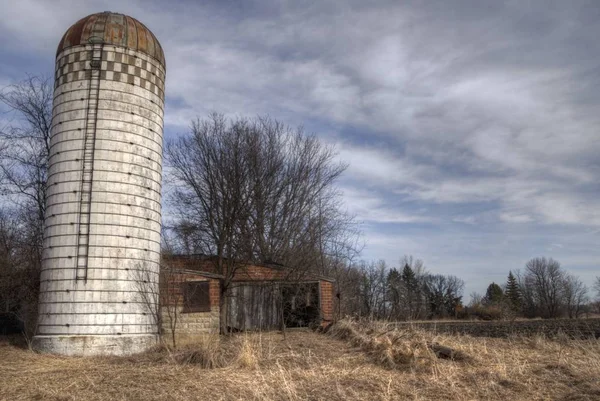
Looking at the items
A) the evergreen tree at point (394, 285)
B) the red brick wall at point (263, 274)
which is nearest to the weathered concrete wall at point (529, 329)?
the red brick wall at point (263, 274)

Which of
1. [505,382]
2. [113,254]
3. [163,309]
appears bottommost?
[505,382]

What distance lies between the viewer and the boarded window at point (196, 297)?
18.0 m

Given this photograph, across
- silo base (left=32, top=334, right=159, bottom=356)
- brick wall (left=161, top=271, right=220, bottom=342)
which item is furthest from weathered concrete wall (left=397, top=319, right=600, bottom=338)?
silo base (left=32, top=334, right=159, bottom=356)

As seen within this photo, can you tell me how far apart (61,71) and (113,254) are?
5.61 m

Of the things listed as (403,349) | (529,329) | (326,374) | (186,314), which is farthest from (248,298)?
(529,329)

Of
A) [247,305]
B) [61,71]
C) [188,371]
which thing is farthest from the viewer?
[247,305]

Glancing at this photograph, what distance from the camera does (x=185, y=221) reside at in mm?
24359

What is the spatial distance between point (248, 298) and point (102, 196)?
8.06m

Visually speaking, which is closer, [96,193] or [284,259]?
[96,193]

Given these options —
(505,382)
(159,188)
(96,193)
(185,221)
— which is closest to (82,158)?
(96,193)

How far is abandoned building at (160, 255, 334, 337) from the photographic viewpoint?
18031mm

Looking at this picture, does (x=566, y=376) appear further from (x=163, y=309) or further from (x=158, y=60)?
(x=158, y=60)

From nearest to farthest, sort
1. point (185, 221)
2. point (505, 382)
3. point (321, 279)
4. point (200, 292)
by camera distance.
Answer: point (505, 382) < point (200, 292) < point (321, 279) < point (185, 221)

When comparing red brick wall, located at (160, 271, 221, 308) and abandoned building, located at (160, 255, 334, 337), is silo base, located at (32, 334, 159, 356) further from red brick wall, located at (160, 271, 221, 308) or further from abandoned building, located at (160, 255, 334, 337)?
abandoned building, located at (160, 255, 334, 337)
